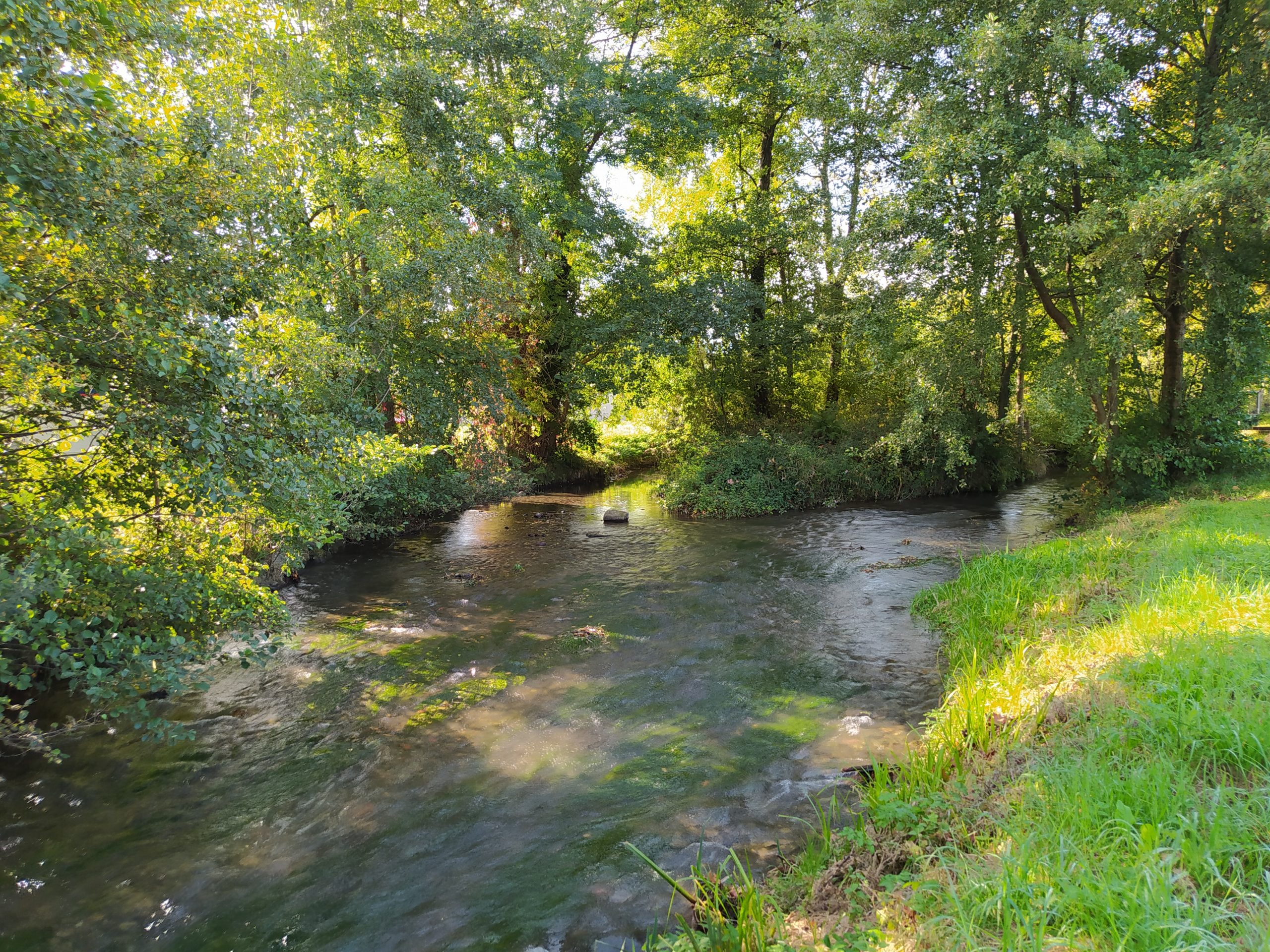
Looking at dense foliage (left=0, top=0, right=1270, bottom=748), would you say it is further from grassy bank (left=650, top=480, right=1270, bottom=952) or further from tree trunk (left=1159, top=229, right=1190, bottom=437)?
grassy bank (left=650, top=480, right=1270, bottom=952)

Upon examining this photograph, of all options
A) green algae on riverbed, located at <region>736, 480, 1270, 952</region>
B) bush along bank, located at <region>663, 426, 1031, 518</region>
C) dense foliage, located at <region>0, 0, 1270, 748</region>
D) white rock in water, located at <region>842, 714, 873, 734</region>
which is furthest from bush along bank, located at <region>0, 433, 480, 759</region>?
bush along bank, located at <region>663, 426, 1031, 518</region>

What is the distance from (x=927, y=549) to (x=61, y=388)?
13.2 metres

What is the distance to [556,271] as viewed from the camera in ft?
64.7

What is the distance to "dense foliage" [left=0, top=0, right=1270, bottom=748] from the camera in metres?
4.56

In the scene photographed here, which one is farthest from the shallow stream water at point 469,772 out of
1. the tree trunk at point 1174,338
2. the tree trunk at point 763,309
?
the tree trunk at point 763,309

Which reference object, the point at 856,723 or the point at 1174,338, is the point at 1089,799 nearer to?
the point at 856,723

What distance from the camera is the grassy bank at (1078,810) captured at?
251 cm

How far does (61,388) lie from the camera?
4363 millimetres

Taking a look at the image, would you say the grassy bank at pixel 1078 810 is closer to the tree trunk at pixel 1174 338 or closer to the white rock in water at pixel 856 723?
the white rock in water at pixel 856 723

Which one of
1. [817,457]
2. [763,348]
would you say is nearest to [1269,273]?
[817,457]

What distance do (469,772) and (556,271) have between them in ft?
55.1

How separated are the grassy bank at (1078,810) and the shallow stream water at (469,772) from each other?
91 centimetres

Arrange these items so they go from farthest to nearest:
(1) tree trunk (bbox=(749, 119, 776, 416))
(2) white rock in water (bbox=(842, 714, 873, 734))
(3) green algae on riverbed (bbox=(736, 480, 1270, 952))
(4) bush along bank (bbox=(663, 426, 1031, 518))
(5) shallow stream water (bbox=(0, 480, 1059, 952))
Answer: (1) tree trunk (bbox=(749, 119, 776, 416))
(4) bush along bank (bbox=(663, 426, 1031, 518))
(2) white rock in water (bbox=(842, 714, 873, 734))
(5) shallow stream water (bbox=(0, 480, 1059, 952))
(3) green algae on riverbed (bbox=(736, 480, 1270, 952))

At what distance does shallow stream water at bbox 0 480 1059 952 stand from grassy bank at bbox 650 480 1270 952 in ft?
2.97
